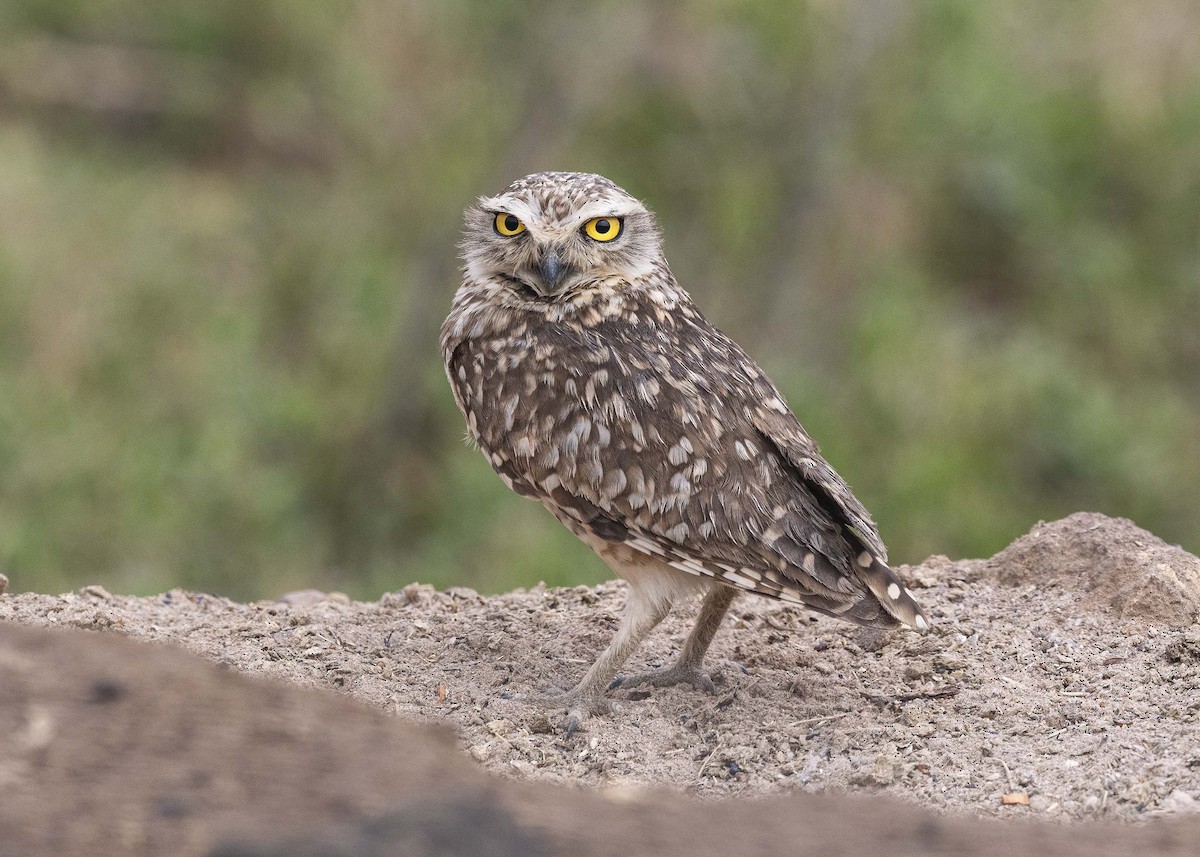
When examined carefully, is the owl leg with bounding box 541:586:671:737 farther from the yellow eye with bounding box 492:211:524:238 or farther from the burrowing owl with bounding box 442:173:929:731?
the yellow eye with bounding box 492:211:524:238

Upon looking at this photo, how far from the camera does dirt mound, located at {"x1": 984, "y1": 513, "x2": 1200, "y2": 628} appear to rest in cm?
532

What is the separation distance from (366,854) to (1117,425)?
1011 cm

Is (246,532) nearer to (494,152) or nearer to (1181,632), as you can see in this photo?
(494,152)

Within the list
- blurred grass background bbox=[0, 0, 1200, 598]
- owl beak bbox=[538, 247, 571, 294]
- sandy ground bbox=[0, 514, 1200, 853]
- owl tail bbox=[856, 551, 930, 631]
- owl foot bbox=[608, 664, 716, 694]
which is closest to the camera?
sandy ground bbox=[0, 514, 1200, 853]

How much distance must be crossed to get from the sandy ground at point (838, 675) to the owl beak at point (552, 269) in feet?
4.28

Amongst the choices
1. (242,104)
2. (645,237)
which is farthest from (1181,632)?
(242,104)

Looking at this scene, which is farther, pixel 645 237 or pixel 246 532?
pixel 246 532

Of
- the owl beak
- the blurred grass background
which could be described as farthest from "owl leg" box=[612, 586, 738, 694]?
the blurred grass background

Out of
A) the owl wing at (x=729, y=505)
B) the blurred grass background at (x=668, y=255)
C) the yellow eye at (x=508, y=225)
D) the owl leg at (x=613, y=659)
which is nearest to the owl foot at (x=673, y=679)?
the owl leg at (x=613, y=659)

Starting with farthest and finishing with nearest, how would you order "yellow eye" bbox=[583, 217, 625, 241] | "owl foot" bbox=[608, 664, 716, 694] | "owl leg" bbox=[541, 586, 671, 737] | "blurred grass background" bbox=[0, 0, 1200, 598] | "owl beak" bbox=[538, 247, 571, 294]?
"blurred grass background" bbox=[0, 0, 1200, 598]
"yellow eye" bbox=[583, 217, 625, 241]
"owl beak" bbox=[538, 247, 571, 294]
"owl foot" bbox=[608, 664, 716, 694]
"owl leg" bbox=[541, 586, 671, 737]

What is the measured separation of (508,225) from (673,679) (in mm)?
1747

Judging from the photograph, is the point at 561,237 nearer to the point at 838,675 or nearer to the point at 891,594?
the point at 891,594

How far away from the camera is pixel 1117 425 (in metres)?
11.7

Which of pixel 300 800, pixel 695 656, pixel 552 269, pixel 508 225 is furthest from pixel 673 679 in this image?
pixel 300 800
